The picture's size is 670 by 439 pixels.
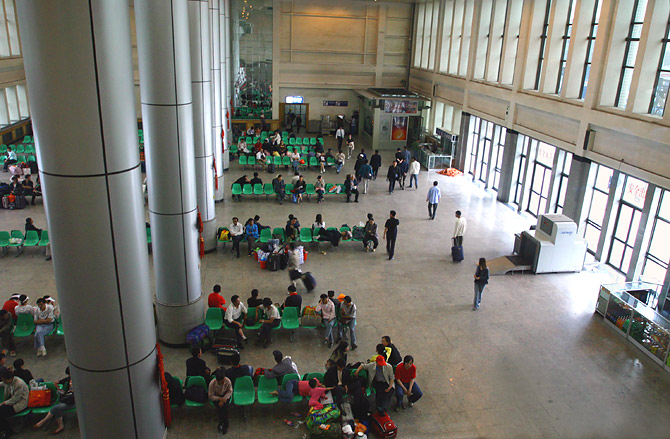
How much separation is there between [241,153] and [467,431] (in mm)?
20485

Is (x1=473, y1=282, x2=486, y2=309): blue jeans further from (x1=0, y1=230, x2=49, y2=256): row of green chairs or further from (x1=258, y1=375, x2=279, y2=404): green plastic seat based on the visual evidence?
(x1=0, y1=230, x2=49, y2=256): row of green chairs

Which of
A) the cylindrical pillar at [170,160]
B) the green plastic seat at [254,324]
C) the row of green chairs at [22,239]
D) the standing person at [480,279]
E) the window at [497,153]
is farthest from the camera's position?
the window at [497,153]

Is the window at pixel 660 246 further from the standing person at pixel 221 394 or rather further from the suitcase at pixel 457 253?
the standing person at pixel 221 394

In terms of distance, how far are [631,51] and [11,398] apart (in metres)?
16.6

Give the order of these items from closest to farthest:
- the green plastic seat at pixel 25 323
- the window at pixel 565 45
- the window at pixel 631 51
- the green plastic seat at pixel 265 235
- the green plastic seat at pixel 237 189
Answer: the green plastic seat at pixel 25 323 → the window at pixel 631 51 → the green plastic seat at pixel 265 235 → the window at pixel 565 45 → the green plastic seat at pixel 237 189

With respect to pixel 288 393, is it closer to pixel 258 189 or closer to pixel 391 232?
pixel 391 232

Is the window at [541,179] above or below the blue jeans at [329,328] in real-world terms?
above

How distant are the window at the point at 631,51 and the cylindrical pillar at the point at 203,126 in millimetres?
11705

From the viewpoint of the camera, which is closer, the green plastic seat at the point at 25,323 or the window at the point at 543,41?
the green plastic seat at the point at 25,323

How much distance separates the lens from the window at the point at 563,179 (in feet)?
58.2

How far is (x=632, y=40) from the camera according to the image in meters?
14.4

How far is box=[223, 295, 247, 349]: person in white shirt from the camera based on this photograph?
10.6 meters

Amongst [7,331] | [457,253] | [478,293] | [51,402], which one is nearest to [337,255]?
[457,253]

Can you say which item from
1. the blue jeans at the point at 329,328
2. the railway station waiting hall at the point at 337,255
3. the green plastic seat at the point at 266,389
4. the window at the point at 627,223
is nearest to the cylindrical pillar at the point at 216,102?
the railway station waiting hall at the point at 337,255
